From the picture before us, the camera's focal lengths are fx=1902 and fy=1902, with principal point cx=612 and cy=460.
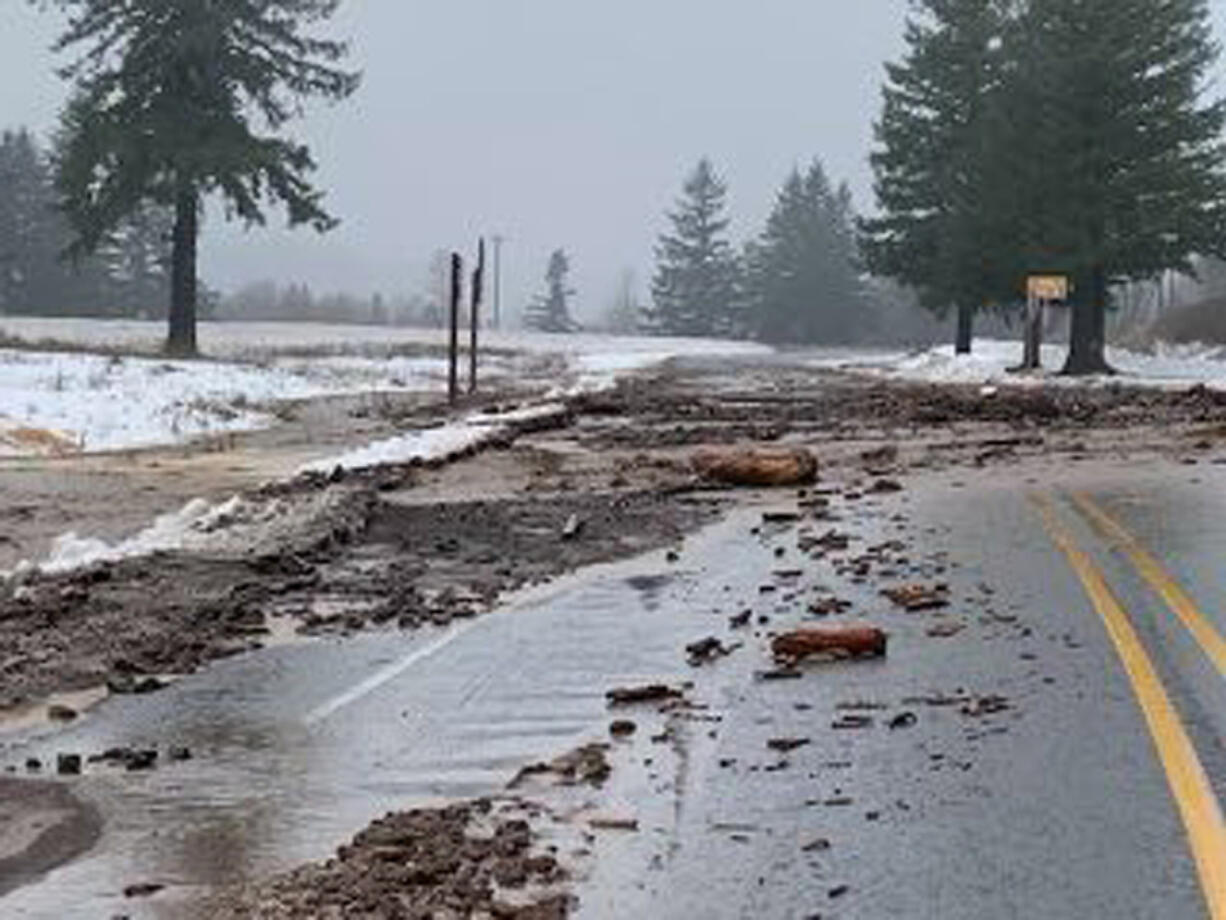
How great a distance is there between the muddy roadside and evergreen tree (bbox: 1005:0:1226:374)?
56.7 feet

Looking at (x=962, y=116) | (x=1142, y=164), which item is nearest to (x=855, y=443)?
(x=1142, y=164)

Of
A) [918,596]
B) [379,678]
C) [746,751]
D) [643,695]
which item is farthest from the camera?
[918,596]

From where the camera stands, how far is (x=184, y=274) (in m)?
49.5

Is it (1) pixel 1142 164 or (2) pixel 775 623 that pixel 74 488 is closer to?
(2) pixel 775 623

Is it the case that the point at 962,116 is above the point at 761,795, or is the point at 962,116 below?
above

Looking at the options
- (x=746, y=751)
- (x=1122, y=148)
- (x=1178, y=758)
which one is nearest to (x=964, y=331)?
(x=1122, y=148)

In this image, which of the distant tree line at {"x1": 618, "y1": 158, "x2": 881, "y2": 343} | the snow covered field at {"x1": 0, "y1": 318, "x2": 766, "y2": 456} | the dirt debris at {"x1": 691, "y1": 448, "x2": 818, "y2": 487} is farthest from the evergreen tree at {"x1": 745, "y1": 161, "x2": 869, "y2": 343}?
the dirt debris at {"x1": 691, "y1": 448, "x2": 818, "y2": 487}

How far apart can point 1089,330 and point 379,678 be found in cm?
4267

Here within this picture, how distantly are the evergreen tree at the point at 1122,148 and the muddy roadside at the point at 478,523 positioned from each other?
56.7 feet

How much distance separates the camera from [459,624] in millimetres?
10930

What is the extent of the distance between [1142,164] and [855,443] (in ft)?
87.8

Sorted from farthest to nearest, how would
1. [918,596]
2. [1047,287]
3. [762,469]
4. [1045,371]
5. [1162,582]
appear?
[1045,371] < [1047,287] < [762,469] < [1162,582] < [918,596]

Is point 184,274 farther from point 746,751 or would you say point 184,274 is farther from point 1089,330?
point 746,751

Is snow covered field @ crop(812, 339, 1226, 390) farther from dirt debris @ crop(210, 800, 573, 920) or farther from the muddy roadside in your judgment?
dirt debris @ crop(210, 800, 573, 920)
